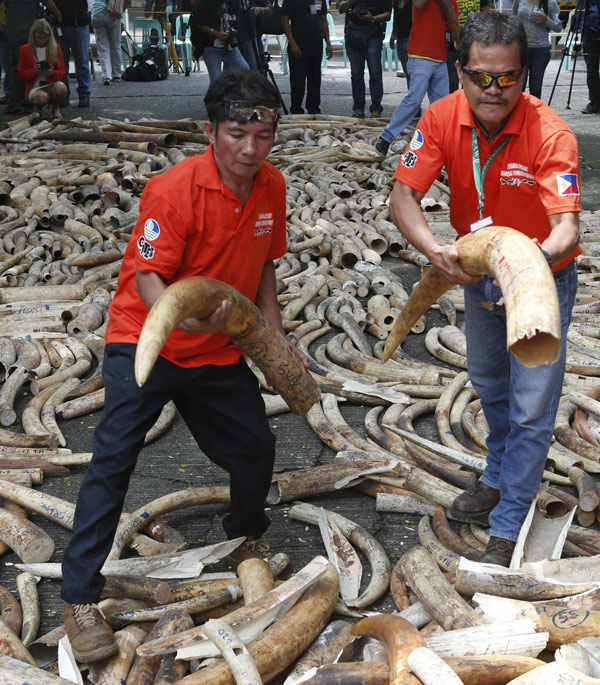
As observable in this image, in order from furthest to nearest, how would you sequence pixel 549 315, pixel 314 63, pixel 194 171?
pixel 314 63
pixel 194 171
pixel 549 315

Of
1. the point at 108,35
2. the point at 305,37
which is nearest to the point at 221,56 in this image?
the point at 305,37

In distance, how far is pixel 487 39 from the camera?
294 cm

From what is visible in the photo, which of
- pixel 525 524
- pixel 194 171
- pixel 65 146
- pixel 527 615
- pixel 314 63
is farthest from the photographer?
pixel 314 63

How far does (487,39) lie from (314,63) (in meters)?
11.8

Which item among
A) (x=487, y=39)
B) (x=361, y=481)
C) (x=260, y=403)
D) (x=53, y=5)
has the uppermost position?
(x=53, y=5)

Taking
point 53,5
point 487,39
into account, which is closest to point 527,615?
point 487,39

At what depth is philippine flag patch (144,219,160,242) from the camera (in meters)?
2.92

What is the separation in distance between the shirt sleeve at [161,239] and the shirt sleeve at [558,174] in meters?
1.22

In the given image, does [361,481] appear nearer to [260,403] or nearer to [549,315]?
[260,403]

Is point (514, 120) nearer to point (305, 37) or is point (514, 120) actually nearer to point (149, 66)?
point (305, 37)

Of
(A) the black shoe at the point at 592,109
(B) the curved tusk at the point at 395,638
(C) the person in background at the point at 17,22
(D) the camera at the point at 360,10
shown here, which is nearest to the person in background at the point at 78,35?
(C) the person in background at the point at 17,22

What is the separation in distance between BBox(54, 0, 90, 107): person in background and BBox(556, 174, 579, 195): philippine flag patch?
14.1 meters

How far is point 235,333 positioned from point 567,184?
1.23m

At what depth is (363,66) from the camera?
45.8ft
